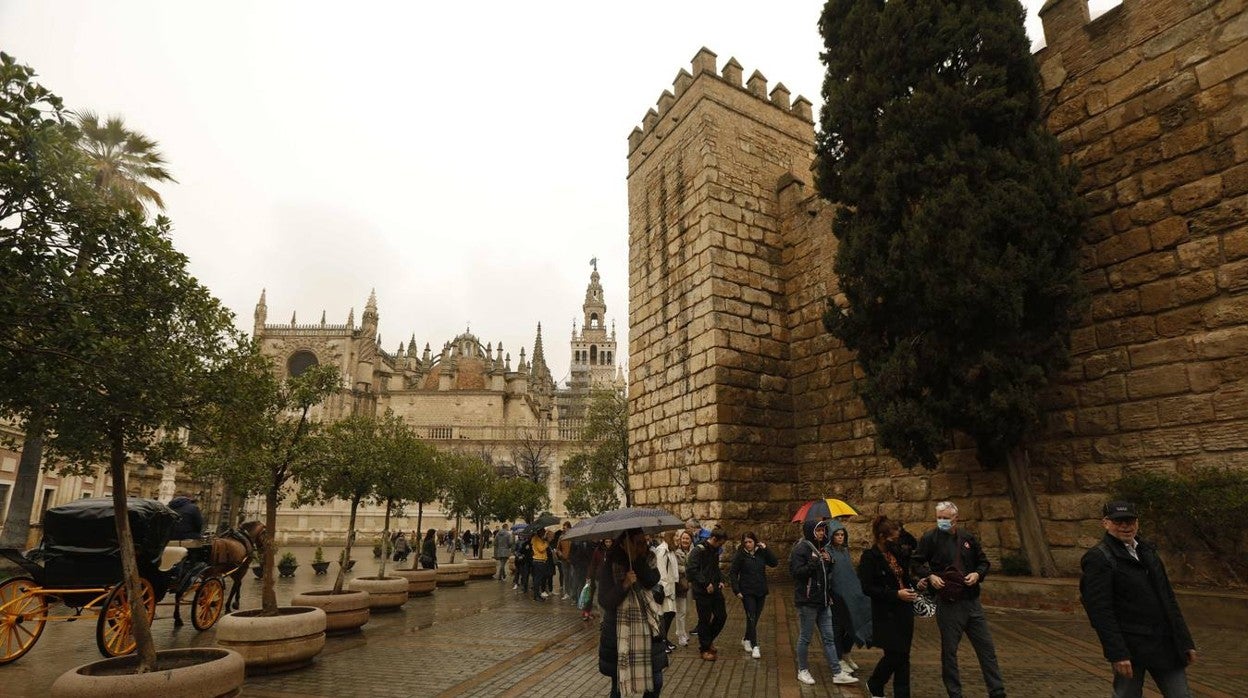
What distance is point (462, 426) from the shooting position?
180 feet

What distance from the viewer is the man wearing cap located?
3496 mm

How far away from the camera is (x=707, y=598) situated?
686 cm

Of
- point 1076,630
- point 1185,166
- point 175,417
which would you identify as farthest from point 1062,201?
point 175,417

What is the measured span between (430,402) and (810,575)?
54.9 metres

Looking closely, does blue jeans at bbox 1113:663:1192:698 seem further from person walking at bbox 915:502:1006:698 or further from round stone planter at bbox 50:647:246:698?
round stone planter at bbox 50:647:246:698

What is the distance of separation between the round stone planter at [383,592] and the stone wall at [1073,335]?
5409 mm

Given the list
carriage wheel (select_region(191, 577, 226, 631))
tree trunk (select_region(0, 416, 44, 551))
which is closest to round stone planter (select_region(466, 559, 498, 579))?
carriage wheel (select_region(191, 577, 226, 631))

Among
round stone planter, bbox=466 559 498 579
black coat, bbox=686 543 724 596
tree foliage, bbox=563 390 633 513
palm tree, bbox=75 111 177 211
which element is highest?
palm tree, bbox=75 111 177 211

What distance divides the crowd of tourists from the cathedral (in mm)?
38239

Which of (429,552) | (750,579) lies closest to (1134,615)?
(750,579)

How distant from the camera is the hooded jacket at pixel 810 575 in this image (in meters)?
5.75

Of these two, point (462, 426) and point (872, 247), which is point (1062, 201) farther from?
point (462, 426)

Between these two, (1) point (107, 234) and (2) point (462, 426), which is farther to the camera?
(2) point (462, 426)

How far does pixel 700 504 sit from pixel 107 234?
9760mm
